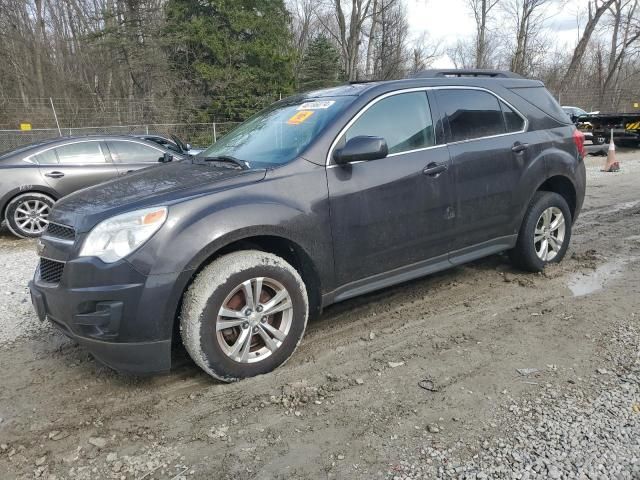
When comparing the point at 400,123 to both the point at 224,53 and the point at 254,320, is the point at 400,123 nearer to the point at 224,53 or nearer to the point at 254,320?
the point at 254,320

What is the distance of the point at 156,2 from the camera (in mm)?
22969

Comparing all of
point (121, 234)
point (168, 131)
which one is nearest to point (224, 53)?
point (168, 131)

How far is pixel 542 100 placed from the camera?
4832mm

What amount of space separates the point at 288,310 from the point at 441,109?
2076mm

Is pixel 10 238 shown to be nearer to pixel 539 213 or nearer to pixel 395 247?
pixel 395 247

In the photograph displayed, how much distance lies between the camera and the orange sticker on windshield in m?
3.77

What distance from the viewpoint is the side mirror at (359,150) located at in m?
3.32

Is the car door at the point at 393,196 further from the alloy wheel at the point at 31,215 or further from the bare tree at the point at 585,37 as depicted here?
the bare tree at the point at 585,37

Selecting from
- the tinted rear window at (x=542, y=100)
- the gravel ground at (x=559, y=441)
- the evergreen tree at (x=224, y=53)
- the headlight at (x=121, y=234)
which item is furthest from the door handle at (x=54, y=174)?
the evergreen tree at (x=224, y=53)

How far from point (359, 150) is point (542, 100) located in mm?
2528

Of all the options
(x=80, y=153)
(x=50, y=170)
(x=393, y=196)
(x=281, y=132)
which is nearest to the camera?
(x=393, y=196)

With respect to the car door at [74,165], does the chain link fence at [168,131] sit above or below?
above

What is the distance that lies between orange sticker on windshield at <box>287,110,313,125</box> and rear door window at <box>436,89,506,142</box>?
1084 millimetres

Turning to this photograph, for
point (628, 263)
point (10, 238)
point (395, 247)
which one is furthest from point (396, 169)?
point (10, 238)
